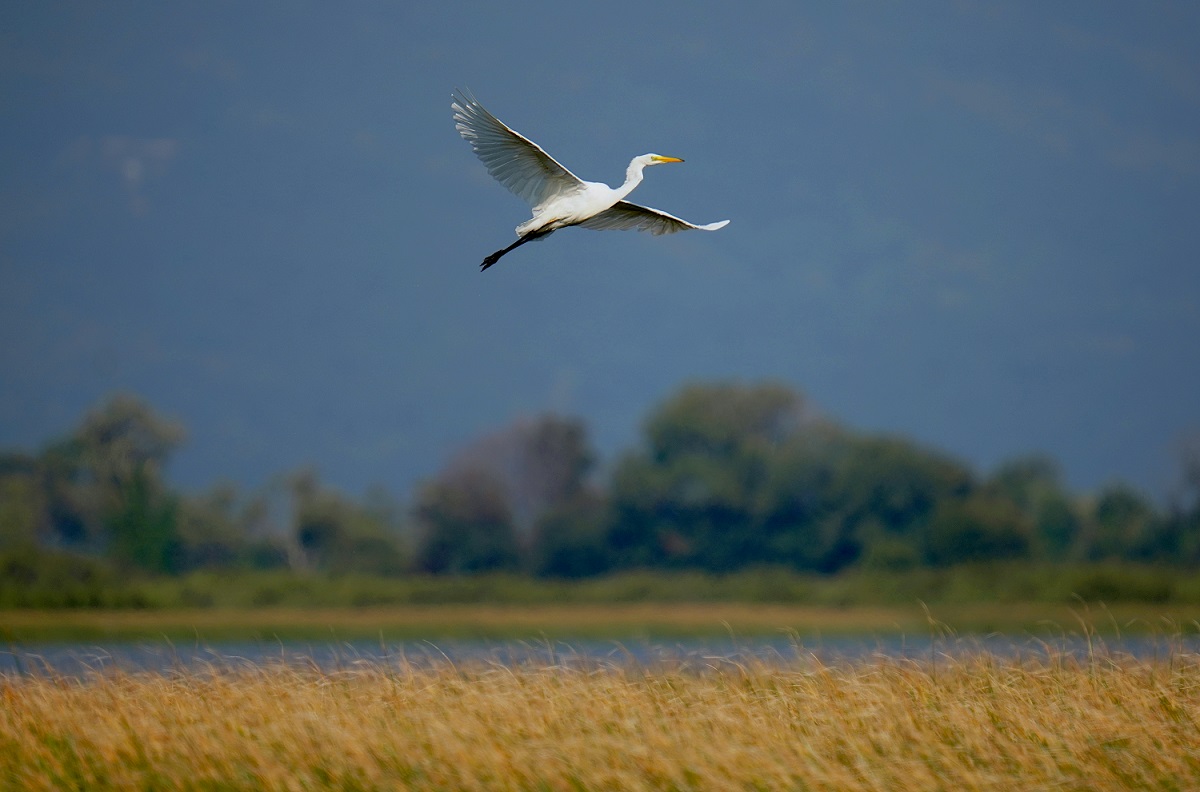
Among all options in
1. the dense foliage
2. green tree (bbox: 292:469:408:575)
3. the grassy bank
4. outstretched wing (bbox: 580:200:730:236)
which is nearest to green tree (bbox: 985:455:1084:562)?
the dense foliage

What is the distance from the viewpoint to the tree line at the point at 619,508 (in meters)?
47.4

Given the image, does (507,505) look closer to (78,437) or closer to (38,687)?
(78,437)

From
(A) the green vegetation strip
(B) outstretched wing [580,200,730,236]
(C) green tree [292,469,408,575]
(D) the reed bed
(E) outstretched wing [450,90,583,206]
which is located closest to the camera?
(D) the reed bed

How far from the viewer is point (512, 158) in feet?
38.4

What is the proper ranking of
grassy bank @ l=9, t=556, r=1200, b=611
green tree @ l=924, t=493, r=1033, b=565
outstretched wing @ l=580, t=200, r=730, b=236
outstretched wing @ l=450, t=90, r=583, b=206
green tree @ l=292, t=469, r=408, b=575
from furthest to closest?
1. green tree @ l=292, t=469, r=408, b=575
2. green tree @ l=924, t=493, r=1033, b=565
3. grassy bank @ l=9, t=556, r=1200, b=611
4. outstretched wing @ l=580, t=200, r=730, b=236
5. outstretched wing @ l=450, t=90, r=583, b=206

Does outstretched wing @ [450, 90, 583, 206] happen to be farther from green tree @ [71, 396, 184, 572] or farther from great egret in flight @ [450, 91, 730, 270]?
green tree @ [71, 396, 184, 572]

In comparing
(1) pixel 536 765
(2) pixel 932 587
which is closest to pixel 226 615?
(2) pixel 932 587

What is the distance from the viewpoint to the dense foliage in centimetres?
4734

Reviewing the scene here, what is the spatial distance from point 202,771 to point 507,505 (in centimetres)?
4320

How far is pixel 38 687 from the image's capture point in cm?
928

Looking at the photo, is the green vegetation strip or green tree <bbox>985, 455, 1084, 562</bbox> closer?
the green vegetation strip

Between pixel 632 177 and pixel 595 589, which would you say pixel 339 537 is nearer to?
pixel 595 589

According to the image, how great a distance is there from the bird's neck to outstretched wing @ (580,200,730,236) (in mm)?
225

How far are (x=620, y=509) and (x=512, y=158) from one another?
1542 inches
